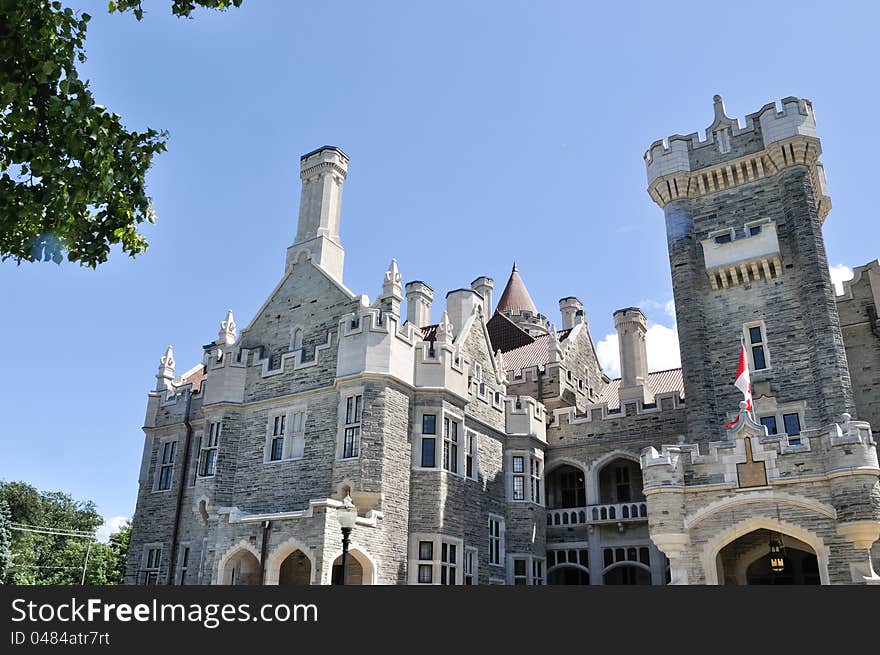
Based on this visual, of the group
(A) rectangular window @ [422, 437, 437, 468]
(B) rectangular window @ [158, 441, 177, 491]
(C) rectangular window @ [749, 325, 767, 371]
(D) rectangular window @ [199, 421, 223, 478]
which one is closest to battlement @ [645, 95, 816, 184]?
(C) rectangular window @ [749, 325, 767, 371]

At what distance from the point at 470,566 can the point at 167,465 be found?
12184 millimetres

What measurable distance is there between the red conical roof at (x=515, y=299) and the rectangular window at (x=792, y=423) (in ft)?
82.7

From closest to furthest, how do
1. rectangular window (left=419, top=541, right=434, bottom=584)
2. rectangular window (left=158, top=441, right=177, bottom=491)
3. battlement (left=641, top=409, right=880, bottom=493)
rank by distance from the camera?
battlement (left=641, top=409, right=880, bottom=493) < rectangular window (left=419, top=541, right=434, bottom=584) < rectangular window (left=158, top=441, right=177, bottom=491)

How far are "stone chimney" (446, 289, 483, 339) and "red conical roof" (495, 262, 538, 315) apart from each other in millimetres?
18548

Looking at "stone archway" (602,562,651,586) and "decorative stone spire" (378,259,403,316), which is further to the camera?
"stone archway" (602,562,651,586)

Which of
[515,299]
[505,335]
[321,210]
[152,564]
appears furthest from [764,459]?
[515,299]

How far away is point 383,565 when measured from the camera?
19172 millimetres

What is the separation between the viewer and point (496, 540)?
23.6 meters

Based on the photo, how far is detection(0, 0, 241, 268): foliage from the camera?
30.8ft

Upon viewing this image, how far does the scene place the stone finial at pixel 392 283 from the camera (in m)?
22.2

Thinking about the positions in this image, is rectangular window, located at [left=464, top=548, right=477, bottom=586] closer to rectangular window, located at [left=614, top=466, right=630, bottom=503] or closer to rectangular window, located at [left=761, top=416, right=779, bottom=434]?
rectangular window, located at [left=614, top=466, right=630, bottom=503]

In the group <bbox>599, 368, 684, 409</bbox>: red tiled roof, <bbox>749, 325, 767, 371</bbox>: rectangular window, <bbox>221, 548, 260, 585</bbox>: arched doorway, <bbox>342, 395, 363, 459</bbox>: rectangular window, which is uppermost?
<bbox>599, 368, 684, 409</bbox>: red tiled roof

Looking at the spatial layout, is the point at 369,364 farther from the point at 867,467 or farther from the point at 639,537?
the point at 867,467

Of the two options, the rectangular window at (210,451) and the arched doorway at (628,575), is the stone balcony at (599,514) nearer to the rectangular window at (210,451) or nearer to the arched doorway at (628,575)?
the arched doorway at (628,575)
